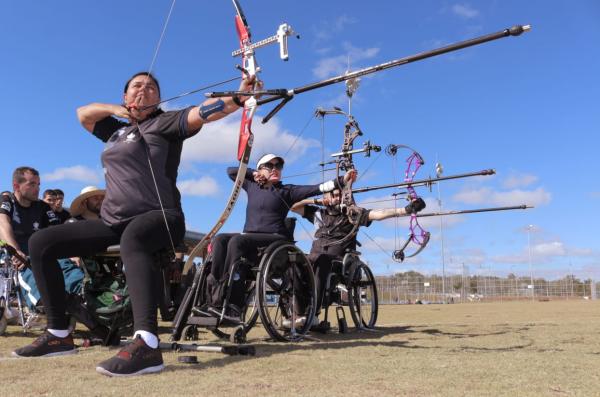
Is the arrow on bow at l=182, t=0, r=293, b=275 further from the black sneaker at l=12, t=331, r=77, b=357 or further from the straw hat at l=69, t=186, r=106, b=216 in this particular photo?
the straw hat at l=69, t=186, r=106, b=216

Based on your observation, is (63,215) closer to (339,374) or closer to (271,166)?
(271,166)

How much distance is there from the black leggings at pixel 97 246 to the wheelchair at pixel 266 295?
2.51ft

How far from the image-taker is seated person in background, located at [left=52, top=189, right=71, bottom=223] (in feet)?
19.3

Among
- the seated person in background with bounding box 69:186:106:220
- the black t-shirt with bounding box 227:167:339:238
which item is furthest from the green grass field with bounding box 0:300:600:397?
the seated person in background with bounding box 69:186:106:220

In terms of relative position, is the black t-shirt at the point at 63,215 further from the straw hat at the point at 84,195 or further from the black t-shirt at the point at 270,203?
the black t-shirt at the point at 270,203

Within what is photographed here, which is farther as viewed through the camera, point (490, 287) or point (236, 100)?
point (490, 287)

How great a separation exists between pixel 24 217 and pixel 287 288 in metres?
2.81

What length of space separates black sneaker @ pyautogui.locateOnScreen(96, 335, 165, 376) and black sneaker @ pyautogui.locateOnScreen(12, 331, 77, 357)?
31.6 inches

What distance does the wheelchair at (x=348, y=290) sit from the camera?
5449 millimetres

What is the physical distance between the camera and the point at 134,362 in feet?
8.13

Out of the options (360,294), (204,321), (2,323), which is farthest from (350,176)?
(2,323)

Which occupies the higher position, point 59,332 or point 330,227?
point 330,227

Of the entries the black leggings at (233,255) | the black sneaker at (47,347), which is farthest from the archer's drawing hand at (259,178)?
the black sneaker at (47,347)

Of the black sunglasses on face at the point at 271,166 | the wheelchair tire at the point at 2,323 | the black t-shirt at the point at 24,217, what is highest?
the black sunglasses on face at the point at 271,166
